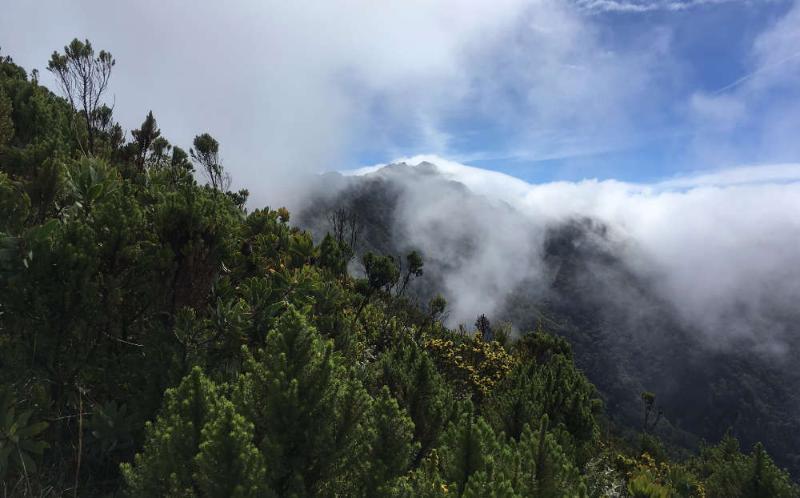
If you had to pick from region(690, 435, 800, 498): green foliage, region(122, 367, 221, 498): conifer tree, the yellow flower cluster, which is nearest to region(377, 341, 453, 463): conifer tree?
region(122, 367, 221, 498): conifer tree

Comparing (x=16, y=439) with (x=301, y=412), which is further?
(x=16, y=439)

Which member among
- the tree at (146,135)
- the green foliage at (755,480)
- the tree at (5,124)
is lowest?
the green foliage at (755,480)

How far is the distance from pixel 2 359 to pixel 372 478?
3.58 meters

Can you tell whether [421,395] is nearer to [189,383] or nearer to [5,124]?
[189,383]

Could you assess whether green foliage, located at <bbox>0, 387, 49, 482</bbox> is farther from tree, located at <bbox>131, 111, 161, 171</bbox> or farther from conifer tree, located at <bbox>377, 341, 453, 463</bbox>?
tree, located at <bbox>131, 111, 161, 171</bbox>

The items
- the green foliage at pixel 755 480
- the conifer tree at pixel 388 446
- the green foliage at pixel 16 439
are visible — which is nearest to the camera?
the conifer tree at pixel 388 446

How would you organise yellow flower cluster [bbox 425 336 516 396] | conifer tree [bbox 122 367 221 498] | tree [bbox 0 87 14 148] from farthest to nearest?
yellow flower cluster [bbox 425 336 516 396]
tree [bbox 0 87 14 148]
conifer tree [bbox 122 367 221 498]

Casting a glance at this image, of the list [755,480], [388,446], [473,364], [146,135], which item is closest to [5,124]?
[146,135]

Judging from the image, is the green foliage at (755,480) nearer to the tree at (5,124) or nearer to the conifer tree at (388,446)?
the conifer tree at (388,446)

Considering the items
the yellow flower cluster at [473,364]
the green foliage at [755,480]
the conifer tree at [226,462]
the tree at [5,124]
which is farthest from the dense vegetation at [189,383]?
the yellow flower cluster at [473,364]

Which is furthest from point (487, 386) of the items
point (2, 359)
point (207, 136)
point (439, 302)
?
point (207, 136)

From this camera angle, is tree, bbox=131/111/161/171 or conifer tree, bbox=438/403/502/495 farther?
tree, bbox=131/111/161/171

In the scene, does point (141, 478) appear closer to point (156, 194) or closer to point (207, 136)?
point (156, 194)

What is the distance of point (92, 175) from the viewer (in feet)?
17.1
